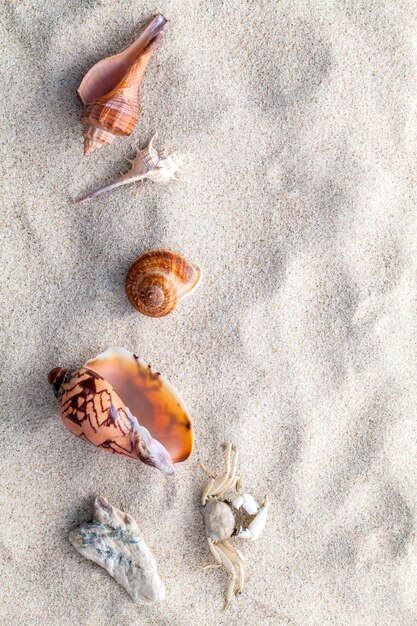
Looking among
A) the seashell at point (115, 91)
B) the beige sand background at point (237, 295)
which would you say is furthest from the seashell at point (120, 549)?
the seashell at point (115, 91)

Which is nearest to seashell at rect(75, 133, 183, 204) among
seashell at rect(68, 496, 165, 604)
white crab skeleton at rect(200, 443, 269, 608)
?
white crab skeleton at rect(200, 443, 269, 608)

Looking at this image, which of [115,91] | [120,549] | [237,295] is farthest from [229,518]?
[115,91]

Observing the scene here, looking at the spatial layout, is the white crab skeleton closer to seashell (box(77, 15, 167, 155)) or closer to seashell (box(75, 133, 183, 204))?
seashell (box(75, 133, 183, 204))

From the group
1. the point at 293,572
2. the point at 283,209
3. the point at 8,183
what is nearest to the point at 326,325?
the point at 283,209

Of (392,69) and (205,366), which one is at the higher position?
(392,69)

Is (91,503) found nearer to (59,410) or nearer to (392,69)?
(59,410)

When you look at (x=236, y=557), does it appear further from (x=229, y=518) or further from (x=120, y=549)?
(x=120, y=549)

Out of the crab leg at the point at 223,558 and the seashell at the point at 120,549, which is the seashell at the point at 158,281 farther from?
the crab leg at the point at 223,558
